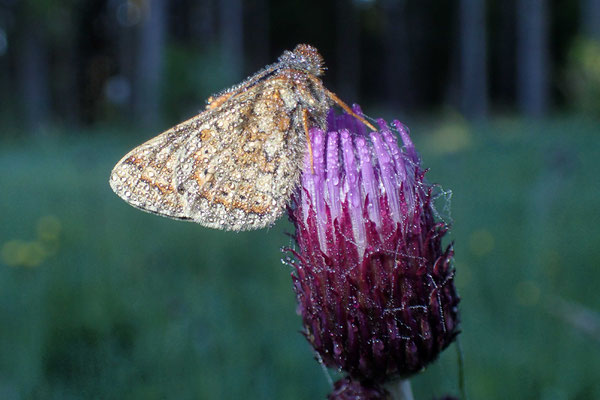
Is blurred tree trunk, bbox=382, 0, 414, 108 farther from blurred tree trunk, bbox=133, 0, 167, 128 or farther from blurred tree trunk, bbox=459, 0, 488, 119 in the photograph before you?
blurred tree trunk, bbox=133, 0, 167, 128

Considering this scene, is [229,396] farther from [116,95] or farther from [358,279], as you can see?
[116,95]

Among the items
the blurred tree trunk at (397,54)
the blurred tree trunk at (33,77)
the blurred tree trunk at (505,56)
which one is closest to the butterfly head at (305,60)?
the blurred tree trunk at (33,77)

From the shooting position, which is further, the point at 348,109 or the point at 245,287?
the point at 245,287

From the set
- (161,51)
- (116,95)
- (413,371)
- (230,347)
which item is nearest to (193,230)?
(230,347)

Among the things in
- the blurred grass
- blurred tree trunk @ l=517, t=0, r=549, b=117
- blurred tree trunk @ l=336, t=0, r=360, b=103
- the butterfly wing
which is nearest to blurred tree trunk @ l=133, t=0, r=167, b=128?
blurred tree trunk @ l=517, t=0, r=549, b=117

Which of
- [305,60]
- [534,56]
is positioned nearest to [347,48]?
[534,56]

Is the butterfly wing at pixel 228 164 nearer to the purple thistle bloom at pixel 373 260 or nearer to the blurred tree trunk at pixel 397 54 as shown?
the purple thistle bloom at pixel 373 260

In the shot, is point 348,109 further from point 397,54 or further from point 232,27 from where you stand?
point 397,54
